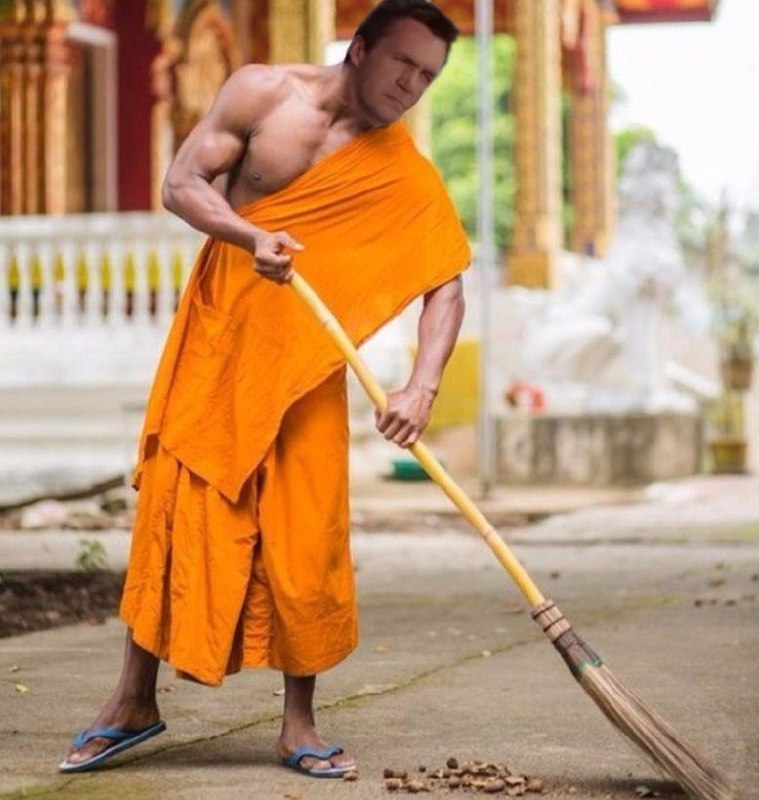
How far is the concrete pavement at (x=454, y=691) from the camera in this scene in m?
4.79

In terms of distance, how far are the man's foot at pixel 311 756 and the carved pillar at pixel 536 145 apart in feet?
62.3

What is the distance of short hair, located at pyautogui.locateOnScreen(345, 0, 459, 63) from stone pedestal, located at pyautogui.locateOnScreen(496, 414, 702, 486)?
11946 millimetres

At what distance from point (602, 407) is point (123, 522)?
5.78 meters

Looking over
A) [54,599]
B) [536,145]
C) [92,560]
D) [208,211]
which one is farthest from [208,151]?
[536,145]

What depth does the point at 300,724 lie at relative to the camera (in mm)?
4906

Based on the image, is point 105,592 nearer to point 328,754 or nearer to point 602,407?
point 328,754

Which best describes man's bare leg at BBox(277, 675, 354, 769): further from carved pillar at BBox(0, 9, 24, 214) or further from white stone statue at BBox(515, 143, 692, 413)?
carved pillar at BBox(0, 9, 24, 214)

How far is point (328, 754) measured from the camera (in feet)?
15.8

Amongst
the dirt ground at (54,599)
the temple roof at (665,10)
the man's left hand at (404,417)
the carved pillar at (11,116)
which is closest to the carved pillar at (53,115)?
the carved pillar at (11,116)

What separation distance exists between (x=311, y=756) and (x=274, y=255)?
0.96m

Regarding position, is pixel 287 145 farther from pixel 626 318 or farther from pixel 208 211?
pixel 626 318

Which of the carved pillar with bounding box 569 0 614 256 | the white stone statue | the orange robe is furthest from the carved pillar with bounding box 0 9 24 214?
the orange robe

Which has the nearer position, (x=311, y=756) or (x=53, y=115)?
(x=311, y=756)

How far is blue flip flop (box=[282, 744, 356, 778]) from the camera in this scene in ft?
15.7
